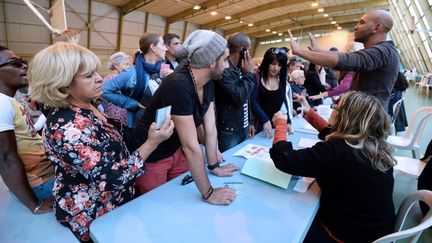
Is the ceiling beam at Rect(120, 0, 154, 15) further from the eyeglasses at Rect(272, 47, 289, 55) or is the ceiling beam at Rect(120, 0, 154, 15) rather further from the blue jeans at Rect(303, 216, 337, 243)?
the blue jeans at Rect(303, 216, 337, 243)

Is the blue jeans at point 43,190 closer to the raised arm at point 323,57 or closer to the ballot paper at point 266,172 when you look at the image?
the ballot paper at point 266,172

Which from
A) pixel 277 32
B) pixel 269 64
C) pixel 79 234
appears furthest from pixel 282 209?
pixel 277 32

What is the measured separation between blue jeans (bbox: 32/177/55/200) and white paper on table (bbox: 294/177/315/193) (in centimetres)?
124

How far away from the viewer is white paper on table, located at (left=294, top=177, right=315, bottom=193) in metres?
1.15

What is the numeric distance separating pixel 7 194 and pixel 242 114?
1.52 meters

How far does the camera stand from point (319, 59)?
4.84ft

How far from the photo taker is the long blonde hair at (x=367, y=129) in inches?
39.8

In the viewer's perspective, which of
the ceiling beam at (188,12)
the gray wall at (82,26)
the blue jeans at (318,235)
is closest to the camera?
the blue jeans at (318,235)

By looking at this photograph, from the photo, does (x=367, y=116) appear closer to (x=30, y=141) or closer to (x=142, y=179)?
(x=142, y=179)

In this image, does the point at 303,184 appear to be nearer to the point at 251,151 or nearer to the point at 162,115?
the point at 251,151

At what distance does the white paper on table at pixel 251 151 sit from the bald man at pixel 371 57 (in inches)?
25.3

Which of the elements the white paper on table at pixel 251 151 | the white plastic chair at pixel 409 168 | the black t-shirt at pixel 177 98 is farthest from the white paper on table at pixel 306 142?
the black t-shirt at pixel 177 98

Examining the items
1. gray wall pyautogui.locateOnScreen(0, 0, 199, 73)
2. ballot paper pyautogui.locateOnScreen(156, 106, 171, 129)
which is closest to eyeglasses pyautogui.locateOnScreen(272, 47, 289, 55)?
ballot paper pyautogui.locateOnScreen(156, 106, 171, 129)

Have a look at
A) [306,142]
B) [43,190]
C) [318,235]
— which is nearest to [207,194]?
[318,235]
